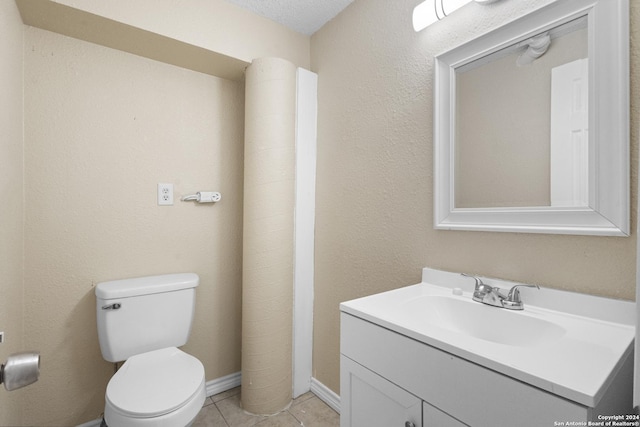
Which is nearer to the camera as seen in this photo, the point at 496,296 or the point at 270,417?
the point at 496,296

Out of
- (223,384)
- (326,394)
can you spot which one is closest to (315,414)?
(326,394)

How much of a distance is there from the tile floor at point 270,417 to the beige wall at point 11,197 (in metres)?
0.81

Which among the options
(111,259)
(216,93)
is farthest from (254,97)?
(111,259)

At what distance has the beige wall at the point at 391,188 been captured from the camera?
0.91 meters

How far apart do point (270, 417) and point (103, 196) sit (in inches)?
57.8

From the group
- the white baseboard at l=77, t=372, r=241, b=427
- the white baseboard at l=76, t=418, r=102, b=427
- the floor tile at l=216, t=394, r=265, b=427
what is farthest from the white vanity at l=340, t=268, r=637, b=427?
the white baseboard at l=76, t=418, r=102, b=427

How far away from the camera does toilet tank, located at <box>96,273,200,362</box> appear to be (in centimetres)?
139

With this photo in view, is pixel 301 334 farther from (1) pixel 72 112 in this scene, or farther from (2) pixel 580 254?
(1) pixel 72 112

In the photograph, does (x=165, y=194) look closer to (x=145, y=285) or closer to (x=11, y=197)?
(x=145, y=285)

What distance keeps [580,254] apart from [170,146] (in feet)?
6.16

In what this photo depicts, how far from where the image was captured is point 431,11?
120cm

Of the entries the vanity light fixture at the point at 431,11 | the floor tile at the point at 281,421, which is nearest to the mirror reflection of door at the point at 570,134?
the vanity light fixture at the point at 431,11

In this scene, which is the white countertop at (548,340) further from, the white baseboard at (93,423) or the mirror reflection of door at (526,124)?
the white baseboard at (93,423)

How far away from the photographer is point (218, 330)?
187cm
